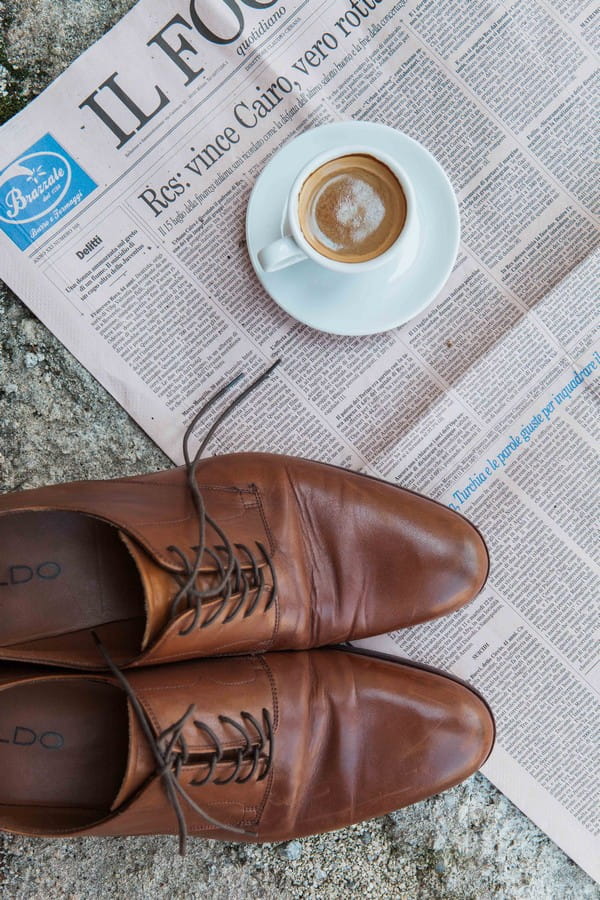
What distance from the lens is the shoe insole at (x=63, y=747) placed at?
66 cm

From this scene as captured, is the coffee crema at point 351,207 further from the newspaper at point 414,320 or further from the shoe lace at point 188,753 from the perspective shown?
the shoe lace at point 188,753

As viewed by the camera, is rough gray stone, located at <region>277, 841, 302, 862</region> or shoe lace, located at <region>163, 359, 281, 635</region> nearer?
shoe lace, located at <region>163, 359, 281, 635</region>

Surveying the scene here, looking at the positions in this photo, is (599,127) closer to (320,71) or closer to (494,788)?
(320,71)

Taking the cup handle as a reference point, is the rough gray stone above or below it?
below

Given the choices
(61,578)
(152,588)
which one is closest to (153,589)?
(152,588)

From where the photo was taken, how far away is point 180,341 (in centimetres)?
78

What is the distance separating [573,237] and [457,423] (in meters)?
0.23

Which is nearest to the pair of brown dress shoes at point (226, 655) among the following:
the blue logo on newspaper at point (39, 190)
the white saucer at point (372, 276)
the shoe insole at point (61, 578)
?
the shoe insole at point (61, 578)

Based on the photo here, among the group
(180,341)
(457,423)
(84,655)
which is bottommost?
(457,423)

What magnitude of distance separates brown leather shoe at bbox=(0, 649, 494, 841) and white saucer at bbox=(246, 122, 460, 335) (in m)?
0.33

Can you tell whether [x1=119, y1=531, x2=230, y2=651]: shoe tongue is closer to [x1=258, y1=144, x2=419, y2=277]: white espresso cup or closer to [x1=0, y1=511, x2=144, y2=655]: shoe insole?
[x1=0, y1=511, x2=144, y2=655]: shoe insole

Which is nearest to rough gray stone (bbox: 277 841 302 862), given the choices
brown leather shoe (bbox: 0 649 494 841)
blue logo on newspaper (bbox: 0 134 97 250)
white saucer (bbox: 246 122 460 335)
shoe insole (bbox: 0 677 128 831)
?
brown leather shoe (bbox: 0 649 494 841)

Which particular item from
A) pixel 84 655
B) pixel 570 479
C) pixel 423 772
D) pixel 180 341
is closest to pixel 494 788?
pixel 423 772

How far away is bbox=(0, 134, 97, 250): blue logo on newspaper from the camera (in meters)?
0.78
